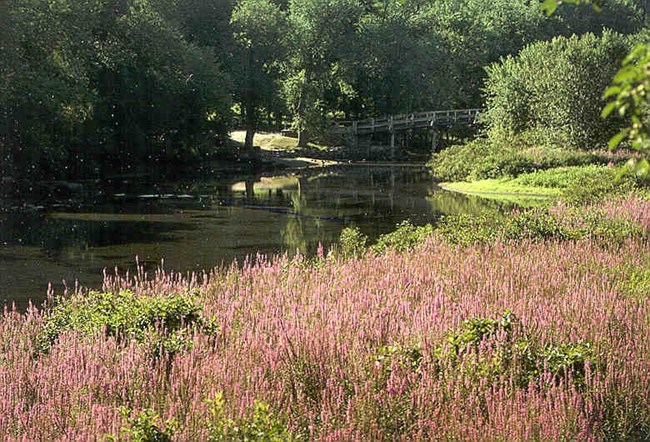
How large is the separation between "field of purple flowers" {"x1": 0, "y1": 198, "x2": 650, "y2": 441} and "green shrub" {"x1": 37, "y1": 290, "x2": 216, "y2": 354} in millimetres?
31

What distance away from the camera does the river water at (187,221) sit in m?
21.0

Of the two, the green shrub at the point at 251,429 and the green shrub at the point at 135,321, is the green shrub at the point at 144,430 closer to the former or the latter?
the green shrub at the point at 251,429

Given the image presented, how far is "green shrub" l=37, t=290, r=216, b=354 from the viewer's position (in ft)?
30.5

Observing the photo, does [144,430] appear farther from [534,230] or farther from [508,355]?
[534,230]

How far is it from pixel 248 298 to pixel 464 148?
47137 mm

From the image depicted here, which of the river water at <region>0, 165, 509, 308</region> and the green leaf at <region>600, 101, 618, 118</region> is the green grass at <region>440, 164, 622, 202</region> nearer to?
the river water at <region>0, 165, 509, 308</region>

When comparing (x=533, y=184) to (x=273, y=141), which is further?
(x=273, y=141)

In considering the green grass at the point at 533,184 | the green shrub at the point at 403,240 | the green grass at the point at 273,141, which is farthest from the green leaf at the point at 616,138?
the green grass at the point at 273,141

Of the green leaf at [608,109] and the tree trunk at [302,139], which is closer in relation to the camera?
the green leaf at [608,109]

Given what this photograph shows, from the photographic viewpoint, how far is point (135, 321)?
387 inches

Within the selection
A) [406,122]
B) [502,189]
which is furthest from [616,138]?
[406,122]

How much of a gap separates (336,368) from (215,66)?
5965 centimetres

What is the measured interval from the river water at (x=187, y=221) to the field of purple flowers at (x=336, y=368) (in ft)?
15.8

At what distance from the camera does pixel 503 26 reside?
101375 millimetres
